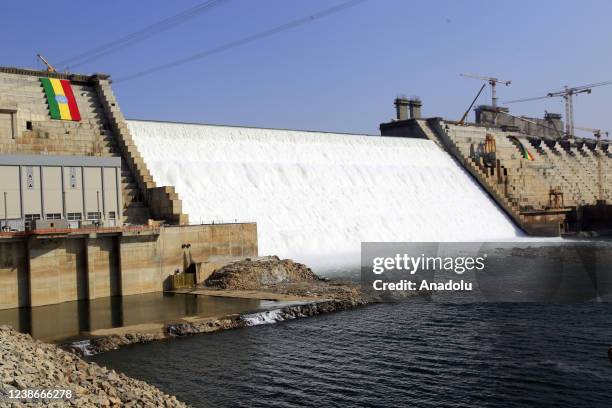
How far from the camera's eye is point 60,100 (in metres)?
41.1

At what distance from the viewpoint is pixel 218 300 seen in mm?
30016

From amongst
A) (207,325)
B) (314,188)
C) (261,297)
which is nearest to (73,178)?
(261,297)

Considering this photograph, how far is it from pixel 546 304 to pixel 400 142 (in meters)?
37.6

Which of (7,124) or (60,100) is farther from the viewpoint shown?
(60,100)

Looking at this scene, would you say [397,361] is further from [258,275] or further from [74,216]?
[74,216]

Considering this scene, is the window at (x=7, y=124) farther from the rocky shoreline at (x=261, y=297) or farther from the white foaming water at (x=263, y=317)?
the white foaming water at (x=263, y=317)

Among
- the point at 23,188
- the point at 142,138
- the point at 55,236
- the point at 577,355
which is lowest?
the point at 577,355

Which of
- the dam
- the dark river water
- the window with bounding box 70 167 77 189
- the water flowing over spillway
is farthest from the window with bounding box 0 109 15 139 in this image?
the dark river water

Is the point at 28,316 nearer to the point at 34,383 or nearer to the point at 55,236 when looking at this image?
the point at 55,236

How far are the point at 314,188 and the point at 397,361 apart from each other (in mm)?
30825

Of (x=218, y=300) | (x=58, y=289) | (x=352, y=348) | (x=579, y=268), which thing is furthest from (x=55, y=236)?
(x=579, y=268)

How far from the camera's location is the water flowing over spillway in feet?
143

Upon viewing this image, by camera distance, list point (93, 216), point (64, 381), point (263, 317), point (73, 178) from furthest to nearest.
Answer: point (93, 216) → point (73, 178) → point (263, 317) → point (64, 381)

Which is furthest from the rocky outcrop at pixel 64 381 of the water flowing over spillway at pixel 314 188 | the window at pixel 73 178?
the water flowing over spillway at pixel 314 188
